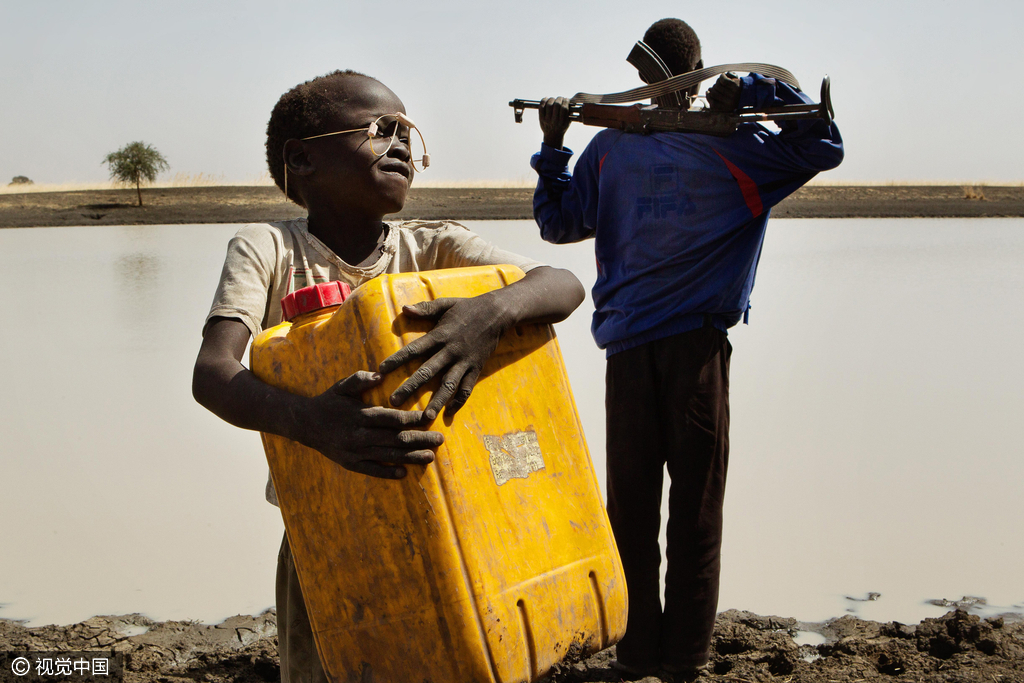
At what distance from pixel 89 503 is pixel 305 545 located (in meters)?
2.83

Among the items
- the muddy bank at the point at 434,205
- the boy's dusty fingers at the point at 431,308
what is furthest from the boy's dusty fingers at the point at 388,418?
the muddy bank at the point at 434,205

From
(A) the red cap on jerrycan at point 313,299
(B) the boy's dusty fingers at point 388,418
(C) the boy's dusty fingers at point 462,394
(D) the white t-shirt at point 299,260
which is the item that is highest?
(D) the white t-shirt at point 299,260

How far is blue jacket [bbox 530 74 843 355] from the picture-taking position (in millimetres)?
2154

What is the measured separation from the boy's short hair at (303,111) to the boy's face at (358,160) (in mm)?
17

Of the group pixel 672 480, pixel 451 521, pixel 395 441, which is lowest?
pixel 672 480

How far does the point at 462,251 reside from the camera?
1522mm

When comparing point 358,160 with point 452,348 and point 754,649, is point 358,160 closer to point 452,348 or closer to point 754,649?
point 452,348

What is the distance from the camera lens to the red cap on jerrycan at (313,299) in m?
1.23

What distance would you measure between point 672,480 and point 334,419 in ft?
4.50

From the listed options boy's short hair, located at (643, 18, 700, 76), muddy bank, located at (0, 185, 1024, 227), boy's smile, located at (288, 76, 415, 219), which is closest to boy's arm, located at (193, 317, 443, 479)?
boy's smile, located at (288, 76, 415, 219)

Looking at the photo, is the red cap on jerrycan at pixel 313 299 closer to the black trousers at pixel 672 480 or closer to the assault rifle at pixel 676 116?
the black trousers at pixel 672 480

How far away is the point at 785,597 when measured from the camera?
2.88 m

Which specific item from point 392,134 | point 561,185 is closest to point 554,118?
point 561,185

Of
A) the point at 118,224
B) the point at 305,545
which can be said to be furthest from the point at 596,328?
the point at 118,224
